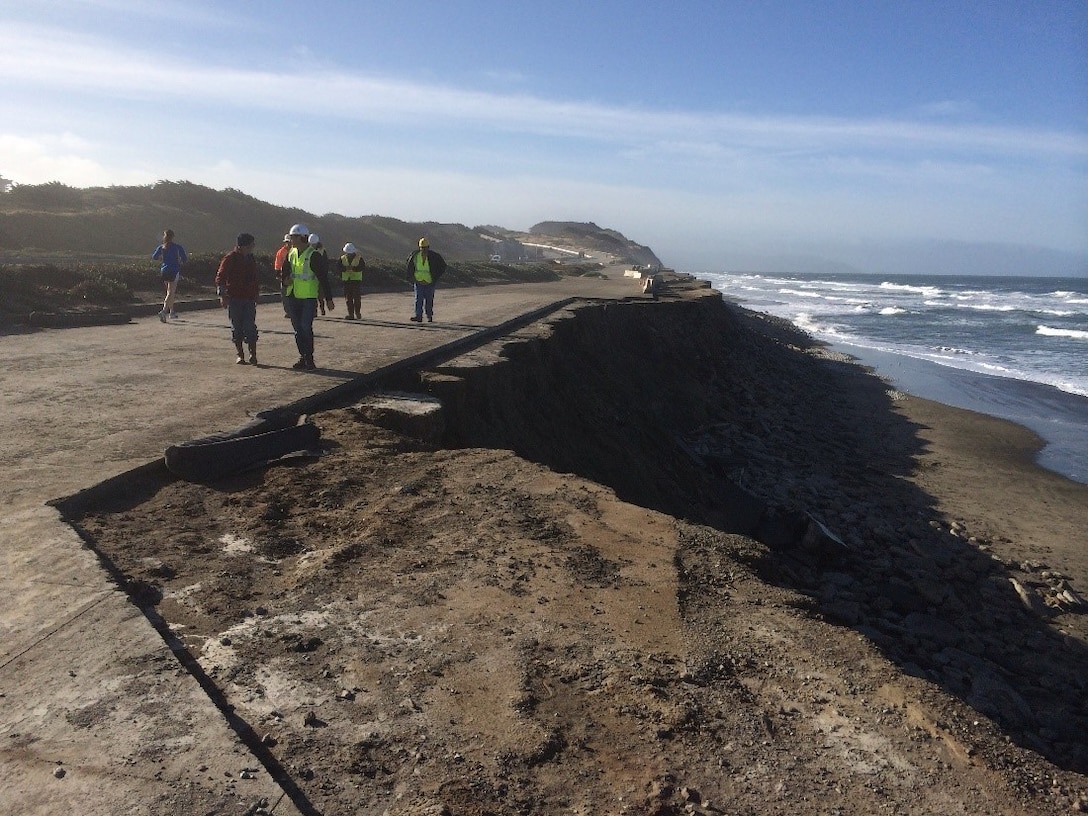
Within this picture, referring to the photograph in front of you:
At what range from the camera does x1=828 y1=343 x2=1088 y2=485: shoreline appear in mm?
17891

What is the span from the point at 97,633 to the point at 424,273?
38.5ft

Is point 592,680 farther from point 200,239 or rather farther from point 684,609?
point 200,239

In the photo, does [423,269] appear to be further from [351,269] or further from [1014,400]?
[1014,400]

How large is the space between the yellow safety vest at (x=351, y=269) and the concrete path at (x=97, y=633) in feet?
19.8

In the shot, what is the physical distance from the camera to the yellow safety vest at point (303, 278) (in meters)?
9.81

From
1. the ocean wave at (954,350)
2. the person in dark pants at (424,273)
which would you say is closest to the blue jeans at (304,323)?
the person in dark pants at (424,273)

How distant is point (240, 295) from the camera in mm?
9859

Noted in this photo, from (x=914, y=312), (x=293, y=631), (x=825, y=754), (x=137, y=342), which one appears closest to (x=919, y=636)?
(x=825, y=754)

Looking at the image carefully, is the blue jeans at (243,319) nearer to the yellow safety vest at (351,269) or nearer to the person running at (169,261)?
the person running at (169,261)

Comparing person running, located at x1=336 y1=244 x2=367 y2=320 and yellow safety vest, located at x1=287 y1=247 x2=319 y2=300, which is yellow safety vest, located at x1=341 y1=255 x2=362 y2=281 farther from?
yellow safety vest, located at x1=287 y1=247 x2=319 y2=300

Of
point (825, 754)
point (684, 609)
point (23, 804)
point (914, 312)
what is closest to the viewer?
point (23, 804)

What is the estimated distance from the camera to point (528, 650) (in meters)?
3.78

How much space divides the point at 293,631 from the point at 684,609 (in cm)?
187

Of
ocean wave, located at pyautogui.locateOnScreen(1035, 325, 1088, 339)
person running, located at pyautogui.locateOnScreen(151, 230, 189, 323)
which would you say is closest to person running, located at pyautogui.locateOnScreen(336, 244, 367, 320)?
person running, located at pyautogui.locateOnScreen(151, 230, 189, 323)
